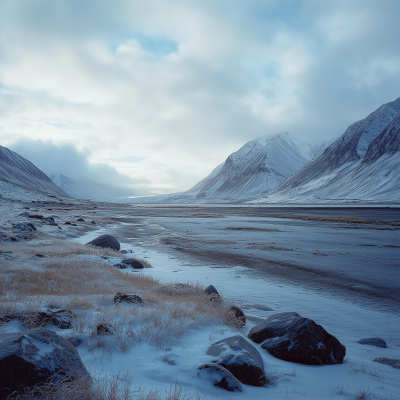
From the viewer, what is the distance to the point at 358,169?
149875mm

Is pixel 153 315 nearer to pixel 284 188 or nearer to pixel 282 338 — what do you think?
pixel 282 338

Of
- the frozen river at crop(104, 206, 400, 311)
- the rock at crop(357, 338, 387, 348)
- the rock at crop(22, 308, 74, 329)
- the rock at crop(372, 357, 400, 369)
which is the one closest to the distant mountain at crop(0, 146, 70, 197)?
the frozen river at crop(104, 206, 400, 311)

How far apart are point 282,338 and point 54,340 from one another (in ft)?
14.5

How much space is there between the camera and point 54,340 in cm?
403

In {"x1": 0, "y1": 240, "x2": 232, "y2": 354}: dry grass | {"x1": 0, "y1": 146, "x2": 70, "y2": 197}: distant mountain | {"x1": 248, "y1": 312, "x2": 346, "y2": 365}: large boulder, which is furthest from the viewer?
{"x1": 0, "y1": 146, "x2": 70, "y2": 197}: distant mountain

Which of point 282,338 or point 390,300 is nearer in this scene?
point 282,338

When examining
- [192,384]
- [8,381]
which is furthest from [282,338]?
[8,381]

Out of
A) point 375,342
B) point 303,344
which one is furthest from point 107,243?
point 375,342

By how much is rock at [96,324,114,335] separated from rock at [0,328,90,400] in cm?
171

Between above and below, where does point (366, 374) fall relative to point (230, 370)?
below

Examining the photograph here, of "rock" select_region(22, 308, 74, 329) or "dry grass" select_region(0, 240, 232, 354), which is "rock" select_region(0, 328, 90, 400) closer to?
"dry grass" select_region(0, 240, 232, 354)

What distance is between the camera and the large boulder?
18.8 feet

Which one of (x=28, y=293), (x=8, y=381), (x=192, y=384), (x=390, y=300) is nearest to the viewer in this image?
(x=8, y=381)

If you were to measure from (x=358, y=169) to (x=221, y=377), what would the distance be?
168m
